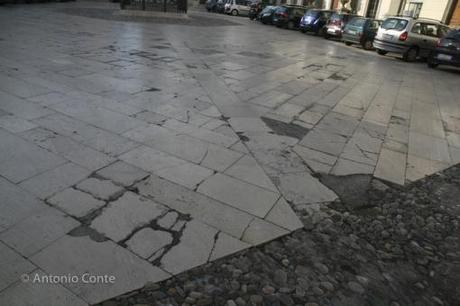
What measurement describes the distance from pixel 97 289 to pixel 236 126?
321cm

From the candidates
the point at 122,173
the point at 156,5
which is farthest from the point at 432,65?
the point at 156,5

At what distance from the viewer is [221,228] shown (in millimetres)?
2830

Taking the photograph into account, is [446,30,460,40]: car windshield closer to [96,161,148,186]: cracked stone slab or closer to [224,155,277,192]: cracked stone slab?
[224,155,277,192]: cracked stone slab

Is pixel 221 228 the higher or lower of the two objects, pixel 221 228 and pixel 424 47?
the lower

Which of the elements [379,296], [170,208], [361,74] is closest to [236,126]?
[170,208]

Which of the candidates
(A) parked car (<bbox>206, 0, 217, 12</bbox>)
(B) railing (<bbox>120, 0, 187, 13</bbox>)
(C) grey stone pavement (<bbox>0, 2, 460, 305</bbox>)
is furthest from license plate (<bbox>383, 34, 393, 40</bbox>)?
(A) parked car (<bbox>206, 0, 217, 12</bbox>)

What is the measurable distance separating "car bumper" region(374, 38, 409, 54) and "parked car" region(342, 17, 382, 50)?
5.73 ft

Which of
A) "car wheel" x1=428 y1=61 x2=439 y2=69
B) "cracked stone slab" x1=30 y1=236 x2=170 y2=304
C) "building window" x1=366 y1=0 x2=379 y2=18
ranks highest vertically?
"building window" x1=366 y1=0 x2=379 y2=18

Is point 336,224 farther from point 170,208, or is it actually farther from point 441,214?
point 170,208

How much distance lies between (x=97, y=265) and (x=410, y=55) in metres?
14.0

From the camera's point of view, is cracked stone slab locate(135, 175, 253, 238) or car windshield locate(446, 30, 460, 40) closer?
cracked stone slab locate(135, 175, 253, 238)

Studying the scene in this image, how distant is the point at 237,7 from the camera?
92.9 ft

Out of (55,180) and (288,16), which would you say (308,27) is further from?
(55,180)

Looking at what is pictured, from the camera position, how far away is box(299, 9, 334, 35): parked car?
18.6 metres
